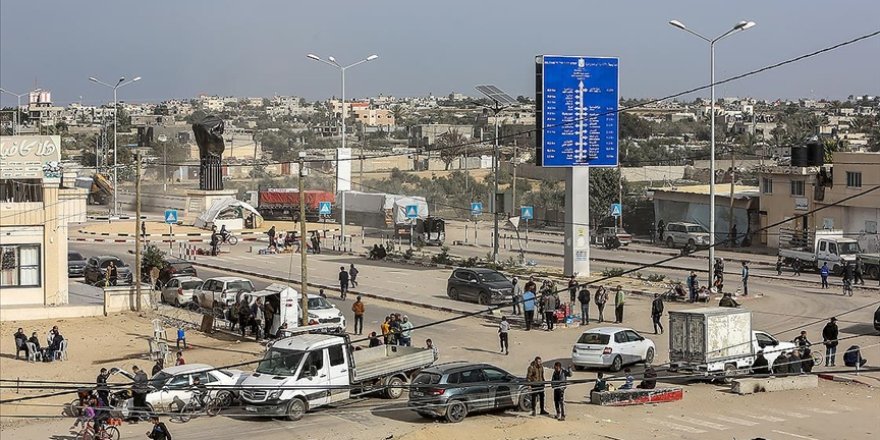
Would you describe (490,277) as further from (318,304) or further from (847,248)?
(847,248)

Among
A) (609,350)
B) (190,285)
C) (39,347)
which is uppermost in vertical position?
(190,285)

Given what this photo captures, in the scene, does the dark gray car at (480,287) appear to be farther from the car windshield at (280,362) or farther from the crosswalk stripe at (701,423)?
the car windshield at (280,362)

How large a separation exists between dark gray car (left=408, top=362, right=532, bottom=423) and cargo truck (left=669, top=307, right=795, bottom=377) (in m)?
4.88

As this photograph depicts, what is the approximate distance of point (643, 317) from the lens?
3544 cm

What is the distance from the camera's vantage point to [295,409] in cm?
2220

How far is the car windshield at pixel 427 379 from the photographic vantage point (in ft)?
72.4

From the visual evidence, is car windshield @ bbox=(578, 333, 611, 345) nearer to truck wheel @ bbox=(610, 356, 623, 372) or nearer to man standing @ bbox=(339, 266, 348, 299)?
truck wheel @ bbox=(610, 356, 623, 372)

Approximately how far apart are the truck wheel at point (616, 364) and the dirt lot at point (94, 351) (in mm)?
9169

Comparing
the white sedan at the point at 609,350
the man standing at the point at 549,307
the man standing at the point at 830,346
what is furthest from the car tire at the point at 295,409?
the man standing at the point at 830,346

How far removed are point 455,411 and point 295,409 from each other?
3.15m

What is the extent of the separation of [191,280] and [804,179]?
31867mm

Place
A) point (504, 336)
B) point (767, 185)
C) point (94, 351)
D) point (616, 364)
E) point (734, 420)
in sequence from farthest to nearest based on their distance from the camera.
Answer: point (767, 185) → point (94, 351) → point (504, 336) → point (616, 364) → point (734, 420)

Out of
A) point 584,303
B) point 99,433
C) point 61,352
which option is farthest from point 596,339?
point 61,352

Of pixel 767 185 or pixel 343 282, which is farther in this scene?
pixel 767 185
